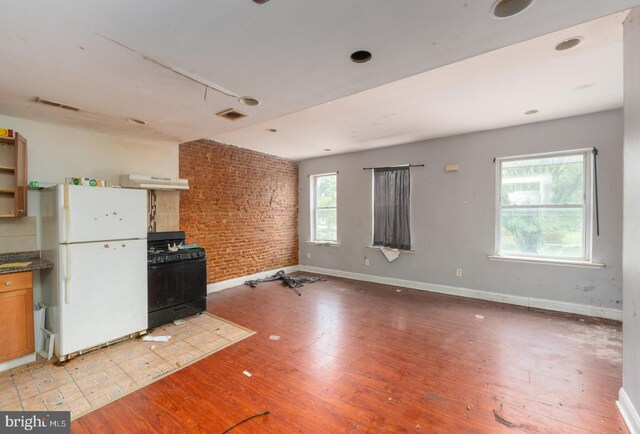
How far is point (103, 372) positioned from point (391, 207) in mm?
4657

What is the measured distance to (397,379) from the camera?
7.55 ft

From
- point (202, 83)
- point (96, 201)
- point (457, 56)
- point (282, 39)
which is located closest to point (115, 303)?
point (96, 201)

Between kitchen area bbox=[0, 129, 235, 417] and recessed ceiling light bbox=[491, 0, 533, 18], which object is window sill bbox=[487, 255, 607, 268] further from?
kitchen area bbox=[0, 129, 235, 417]

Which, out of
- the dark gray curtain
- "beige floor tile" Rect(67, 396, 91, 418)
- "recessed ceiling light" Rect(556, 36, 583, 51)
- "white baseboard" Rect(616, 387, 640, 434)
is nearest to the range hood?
"beige floor tile" Rect(67, 396, 91, 418)

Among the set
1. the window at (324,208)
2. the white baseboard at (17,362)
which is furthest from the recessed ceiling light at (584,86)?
the white baseboard at (17,362)

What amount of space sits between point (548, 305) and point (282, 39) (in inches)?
187

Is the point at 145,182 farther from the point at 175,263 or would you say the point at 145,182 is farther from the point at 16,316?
the point at 16,316

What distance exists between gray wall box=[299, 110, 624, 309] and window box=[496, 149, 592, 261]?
14 cm

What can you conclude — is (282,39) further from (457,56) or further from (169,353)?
(169,353)

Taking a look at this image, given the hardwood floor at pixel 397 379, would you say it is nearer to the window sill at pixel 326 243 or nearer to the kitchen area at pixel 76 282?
the kitchen area at pixel 76 282

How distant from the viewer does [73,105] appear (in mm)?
2613

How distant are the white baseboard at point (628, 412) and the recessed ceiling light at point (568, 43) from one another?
2.53 meters

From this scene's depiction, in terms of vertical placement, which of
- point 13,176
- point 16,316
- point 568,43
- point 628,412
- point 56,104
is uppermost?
point 568,43

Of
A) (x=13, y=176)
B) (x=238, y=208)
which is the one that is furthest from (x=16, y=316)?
(x=238, y=208)
